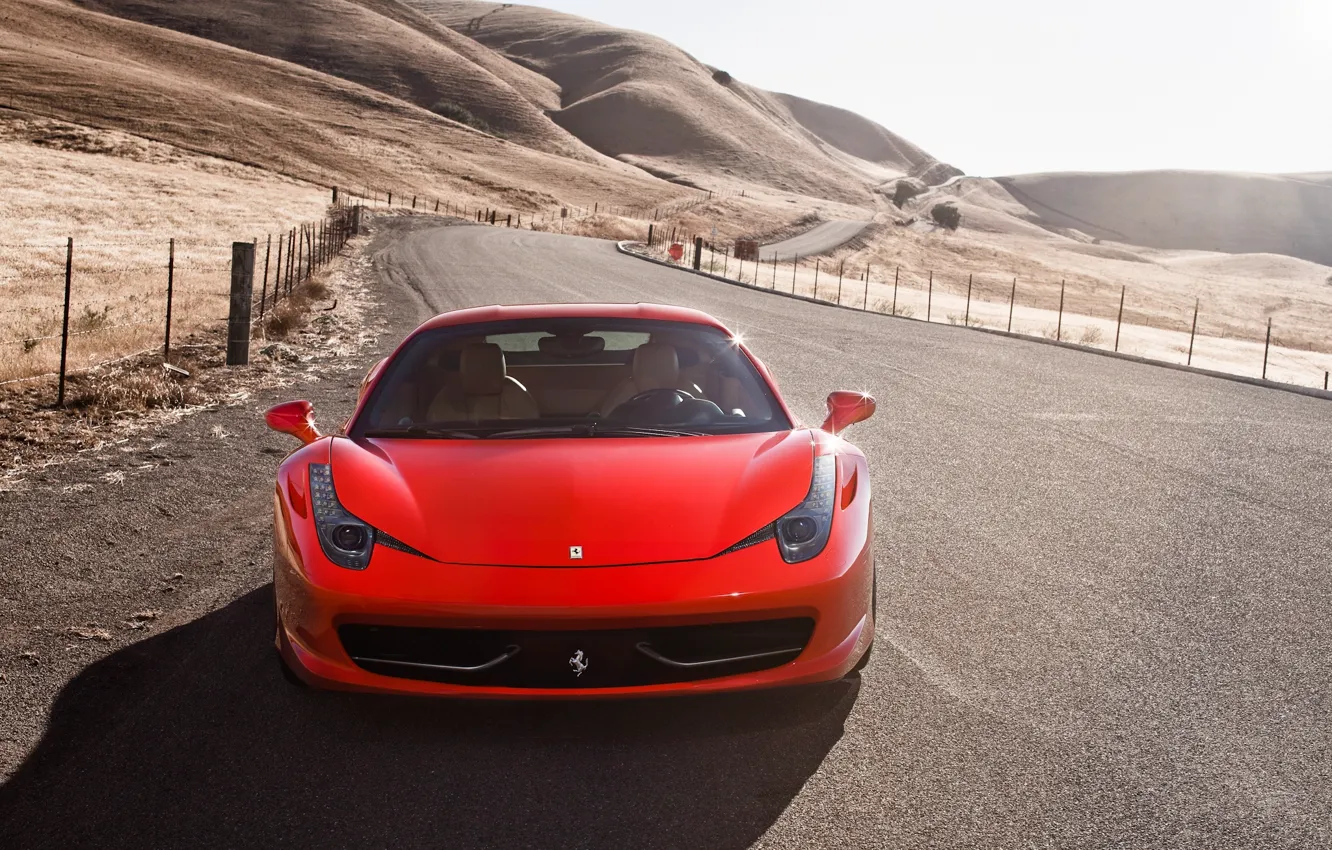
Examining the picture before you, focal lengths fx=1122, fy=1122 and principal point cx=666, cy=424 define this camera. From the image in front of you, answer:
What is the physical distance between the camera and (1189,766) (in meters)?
3.57

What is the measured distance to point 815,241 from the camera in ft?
271

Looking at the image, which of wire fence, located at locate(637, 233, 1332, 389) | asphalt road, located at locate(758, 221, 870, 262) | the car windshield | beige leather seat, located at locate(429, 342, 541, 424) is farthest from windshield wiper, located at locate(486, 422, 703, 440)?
Answer: asphalt road, located at locate(758, 221, 870, 262)

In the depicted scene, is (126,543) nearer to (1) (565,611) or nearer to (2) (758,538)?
(1) (565,611)

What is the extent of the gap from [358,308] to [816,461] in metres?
15.9

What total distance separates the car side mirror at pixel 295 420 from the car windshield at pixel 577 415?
245mm

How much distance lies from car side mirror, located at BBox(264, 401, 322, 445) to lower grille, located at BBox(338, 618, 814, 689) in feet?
4.35

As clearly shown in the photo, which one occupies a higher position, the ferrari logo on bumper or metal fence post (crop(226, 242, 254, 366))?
metal fence post (crop(226, 242, 254, 366))

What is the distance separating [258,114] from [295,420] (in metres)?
93.7

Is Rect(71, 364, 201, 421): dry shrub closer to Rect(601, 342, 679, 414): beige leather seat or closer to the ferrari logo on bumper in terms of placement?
Rect(601, 342, 679, 414): beige leather seat

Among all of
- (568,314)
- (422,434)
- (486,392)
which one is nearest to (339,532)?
(422,434)

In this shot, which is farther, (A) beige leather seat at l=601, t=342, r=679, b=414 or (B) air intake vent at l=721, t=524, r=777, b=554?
(A) beige leather seat at l=601, t=342, r=679, b=414

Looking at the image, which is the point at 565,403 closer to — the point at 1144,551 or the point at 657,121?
the point at 1144,551

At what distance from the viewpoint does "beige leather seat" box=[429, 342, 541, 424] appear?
491 centimetres

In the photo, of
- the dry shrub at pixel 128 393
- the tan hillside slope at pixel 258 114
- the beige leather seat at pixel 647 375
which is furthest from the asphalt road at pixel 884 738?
the tan hillside slope at pixel 258 114
